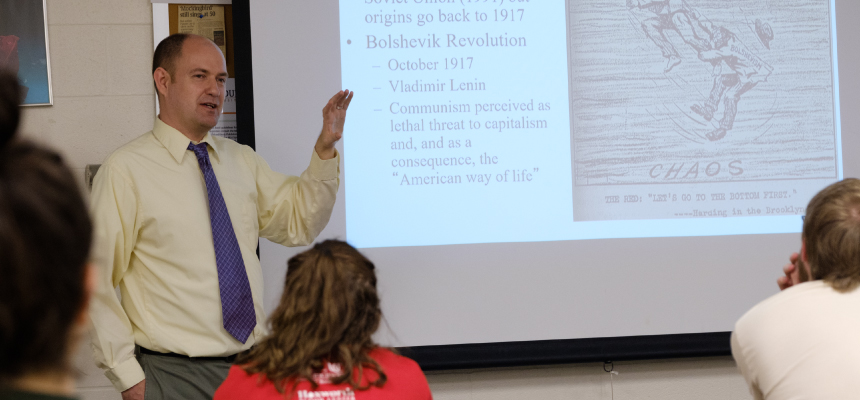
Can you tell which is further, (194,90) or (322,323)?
(194,90)

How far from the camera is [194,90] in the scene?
2.01m

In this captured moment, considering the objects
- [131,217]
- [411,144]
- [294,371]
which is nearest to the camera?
[294,371]

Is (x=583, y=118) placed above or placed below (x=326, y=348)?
above

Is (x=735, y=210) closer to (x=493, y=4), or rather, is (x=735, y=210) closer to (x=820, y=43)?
(x=820, y=43)

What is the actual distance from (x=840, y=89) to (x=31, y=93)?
3085mm

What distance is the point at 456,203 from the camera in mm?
2580

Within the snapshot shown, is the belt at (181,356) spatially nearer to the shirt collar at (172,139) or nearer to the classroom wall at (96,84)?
the shirt collar at (172,139)

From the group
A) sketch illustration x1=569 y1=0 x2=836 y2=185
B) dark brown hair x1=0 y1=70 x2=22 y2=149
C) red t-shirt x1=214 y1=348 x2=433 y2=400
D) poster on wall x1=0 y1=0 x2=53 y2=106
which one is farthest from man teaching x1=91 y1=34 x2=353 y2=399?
dark brown hair x1=0 y1=70 x2=22 y2=149

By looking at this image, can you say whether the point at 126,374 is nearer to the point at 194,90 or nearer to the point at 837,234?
the point at 194,90

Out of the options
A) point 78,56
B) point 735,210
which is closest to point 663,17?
point 735,210

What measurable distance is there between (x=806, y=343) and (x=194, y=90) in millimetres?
1659

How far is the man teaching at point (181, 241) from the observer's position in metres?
Answer: 1.83

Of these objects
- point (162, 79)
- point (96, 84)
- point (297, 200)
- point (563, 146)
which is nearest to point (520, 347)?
point (563, 146)

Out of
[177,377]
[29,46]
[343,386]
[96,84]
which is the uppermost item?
[29,46]
